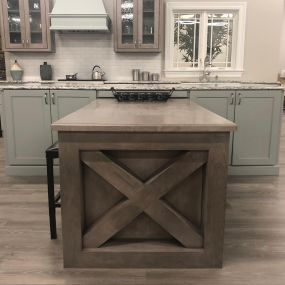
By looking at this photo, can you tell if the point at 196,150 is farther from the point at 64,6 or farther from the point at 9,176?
the point at 64,6

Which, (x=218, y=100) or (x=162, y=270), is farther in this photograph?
(x=218, y=100)

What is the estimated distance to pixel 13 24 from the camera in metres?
4.93

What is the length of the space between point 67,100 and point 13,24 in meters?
2.07

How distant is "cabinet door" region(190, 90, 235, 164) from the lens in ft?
12.0

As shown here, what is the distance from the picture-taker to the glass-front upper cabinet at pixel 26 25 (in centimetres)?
482

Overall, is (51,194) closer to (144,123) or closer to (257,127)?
(144,123)

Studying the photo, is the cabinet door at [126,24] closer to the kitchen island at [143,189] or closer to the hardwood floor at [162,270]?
the hardwood floor at [162,270]

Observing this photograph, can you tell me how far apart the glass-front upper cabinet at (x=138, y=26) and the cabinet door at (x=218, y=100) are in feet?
5.33

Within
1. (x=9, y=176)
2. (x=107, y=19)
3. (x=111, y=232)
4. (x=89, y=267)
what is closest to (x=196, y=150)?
(x=111, y=232)

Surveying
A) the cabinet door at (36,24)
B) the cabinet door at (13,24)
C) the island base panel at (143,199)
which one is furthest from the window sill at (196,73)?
the island base panel at (143,199)

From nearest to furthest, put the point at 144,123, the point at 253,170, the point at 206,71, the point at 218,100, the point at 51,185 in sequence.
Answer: the point at 144,123
the point at 51,185
the point at 218,100
the point at 253,170
the point at 206,71

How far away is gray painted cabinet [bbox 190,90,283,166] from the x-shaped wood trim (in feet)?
6.36

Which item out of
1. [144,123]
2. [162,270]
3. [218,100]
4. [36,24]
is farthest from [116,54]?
[162,270]

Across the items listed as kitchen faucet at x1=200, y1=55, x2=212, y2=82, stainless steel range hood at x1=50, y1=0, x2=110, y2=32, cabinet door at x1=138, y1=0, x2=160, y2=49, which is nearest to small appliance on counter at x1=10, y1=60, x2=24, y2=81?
stainless steel range hood at x1=50, y1=0, x2=110, y2=32
